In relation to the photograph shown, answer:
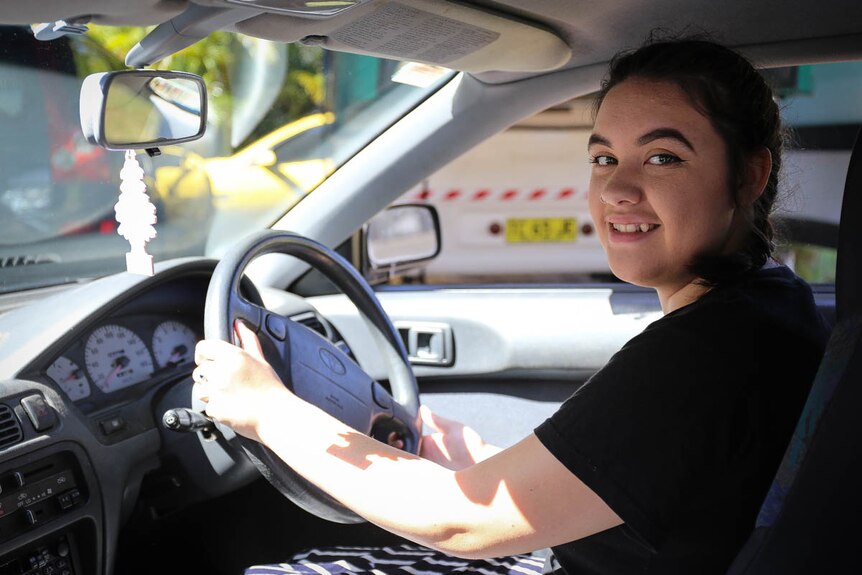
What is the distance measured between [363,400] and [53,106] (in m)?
1.15

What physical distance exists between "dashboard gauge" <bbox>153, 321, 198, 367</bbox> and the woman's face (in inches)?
46.2

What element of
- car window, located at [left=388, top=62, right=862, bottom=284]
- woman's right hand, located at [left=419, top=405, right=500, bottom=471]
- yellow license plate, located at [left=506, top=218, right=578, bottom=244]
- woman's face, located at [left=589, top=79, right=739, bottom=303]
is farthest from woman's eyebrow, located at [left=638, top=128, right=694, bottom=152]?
yellow license plate, located at [left=506, top=218, right=578, bottom=244]

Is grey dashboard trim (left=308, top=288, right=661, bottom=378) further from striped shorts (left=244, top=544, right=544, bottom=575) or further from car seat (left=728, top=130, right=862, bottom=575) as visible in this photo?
car seat (left=728, top=130, right=862, bottom=575)

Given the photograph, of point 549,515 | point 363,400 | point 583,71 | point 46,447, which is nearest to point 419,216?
point 583,71

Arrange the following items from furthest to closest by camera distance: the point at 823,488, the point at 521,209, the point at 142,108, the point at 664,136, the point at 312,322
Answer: the point at 521,209, the point at 312,322, the point at 142,108, the point at 664,136, the point at 823,488


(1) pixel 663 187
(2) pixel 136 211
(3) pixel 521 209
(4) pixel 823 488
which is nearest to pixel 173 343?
(2) pixel 136 211

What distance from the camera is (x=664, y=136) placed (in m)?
1.53

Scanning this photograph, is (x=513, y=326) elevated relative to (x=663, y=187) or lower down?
lower down

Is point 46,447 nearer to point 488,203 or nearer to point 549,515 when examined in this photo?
point 549,515

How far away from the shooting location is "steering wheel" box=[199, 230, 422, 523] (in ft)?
5.90

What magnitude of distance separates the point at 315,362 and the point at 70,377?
0.53 meters

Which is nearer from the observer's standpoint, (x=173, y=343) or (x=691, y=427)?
(x=691, y=427)

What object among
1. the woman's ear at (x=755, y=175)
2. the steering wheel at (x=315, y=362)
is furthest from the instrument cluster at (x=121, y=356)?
the woman's ear at (x=755, y=175)

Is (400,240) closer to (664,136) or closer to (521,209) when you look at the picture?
(664,136)
